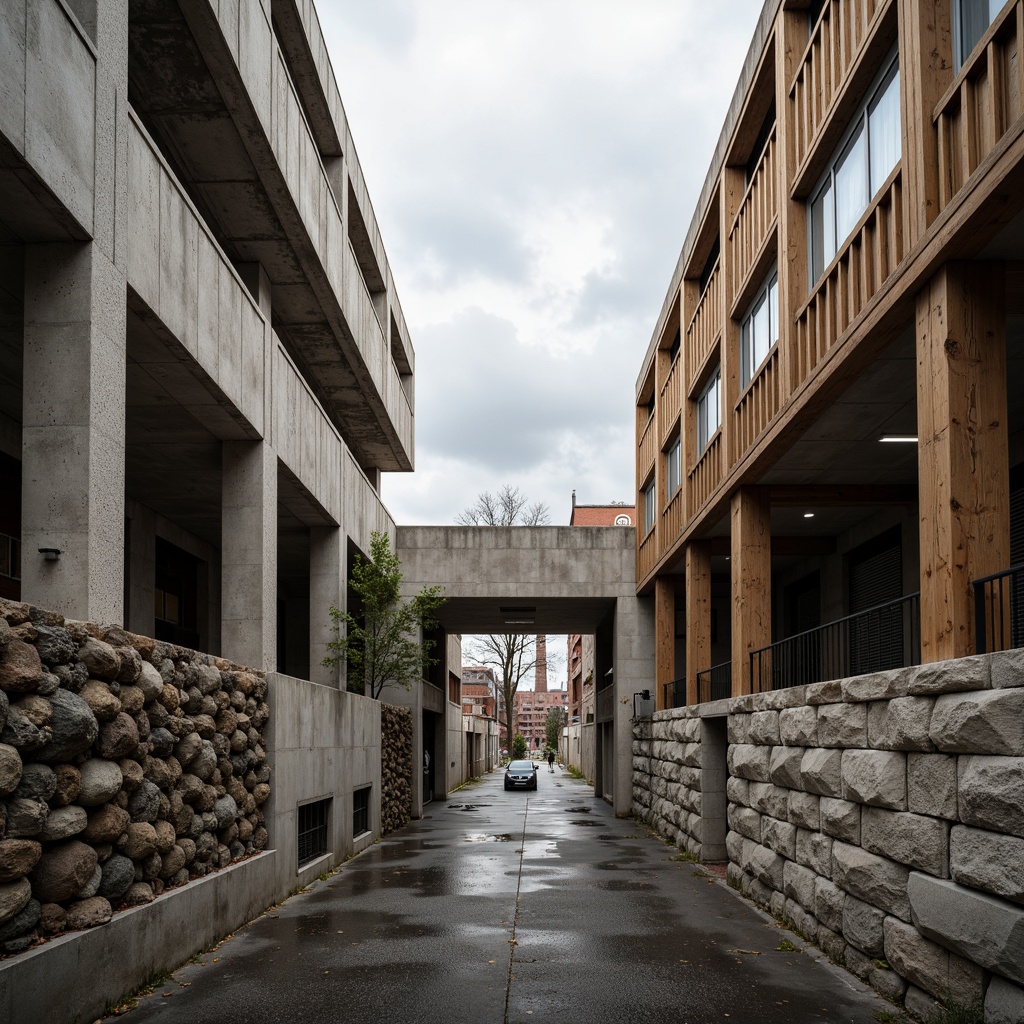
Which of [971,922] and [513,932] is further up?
[971,922]

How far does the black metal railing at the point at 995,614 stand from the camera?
7.53 metres

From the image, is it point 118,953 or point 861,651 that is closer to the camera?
point 118,953

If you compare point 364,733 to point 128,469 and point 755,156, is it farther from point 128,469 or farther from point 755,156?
point 755,156

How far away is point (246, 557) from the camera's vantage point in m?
14.1

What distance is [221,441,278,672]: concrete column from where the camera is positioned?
14.0 meters

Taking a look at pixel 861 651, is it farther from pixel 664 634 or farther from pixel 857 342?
pixel 857 342

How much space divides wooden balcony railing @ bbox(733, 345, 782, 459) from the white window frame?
260 inches

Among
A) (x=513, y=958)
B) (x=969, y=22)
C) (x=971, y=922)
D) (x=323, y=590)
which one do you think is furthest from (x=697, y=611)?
(x=971, y=922)

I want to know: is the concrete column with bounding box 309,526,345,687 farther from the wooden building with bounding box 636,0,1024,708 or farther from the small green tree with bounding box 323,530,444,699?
the wooden building with bounding box 636,0,1024,708

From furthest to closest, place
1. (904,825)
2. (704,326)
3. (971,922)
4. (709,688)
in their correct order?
(709,688)
(704,326)
(904,825)
(971,922)

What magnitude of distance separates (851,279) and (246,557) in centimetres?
792

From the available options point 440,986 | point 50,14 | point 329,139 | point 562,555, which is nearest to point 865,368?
point 440,986

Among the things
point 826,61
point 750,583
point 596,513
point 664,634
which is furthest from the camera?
point 596,513

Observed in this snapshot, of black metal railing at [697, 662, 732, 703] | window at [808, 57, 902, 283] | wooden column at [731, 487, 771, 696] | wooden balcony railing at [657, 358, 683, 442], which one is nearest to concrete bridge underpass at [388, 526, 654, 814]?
wooden balcony railing at [657, 358, 683, 442]
